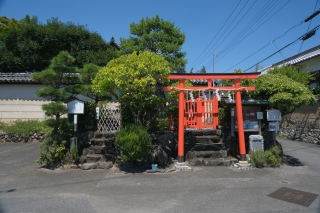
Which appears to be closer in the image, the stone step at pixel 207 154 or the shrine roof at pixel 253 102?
the stone step at pixel 207 154

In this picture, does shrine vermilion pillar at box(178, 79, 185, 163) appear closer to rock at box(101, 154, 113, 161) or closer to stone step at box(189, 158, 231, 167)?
stone step at box(189, 158, 231, 167)

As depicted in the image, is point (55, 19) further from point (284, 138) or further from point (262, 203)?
point (284, 138)

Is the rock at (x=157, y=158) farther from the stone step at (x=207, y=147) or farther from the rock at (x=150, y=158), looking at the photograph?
the stone step at (x=207, y=147)

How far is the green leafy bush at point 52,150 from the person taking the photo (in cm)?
723

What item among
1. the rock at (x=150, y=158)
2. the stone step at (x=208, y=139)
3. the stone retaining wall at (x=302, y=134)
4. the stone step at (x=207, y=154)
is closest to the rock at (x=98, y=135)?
the rock at (x=150, y=158)

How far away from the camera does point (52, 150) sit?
7.20 m

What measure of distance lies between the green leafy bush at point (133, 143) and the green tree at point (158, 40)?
20.6 feet

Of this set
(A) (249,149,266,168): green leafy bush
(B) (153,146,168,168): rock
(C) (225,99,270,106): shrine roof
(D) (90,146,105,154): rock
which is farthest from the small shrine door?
(D) (90,146,105,154): rock

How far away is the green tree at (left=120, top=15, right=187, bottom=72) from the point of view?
39.8 feet

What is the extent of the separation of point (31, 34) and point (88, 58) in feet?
18.5

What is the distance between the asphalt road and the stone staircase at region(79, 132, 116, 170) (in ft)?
1.29

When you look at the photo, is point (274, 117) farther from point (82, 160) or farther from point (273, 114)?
point (82, 160)

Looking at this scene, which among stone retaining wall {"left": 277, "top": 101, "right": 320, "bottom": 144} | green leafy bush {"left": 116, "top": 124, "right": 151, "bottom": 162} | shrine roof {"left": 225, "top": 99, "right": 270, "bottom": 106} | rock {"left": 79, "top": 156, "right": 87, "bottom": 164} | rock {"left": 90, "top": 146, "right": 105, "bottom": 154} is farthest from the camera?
stone retaining wall {"left": 277, "top": 101, "right": 320, "bottom": 144}

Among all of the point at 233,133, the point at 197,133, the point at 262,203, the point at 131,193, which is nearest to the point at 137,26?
the point at 197,133
